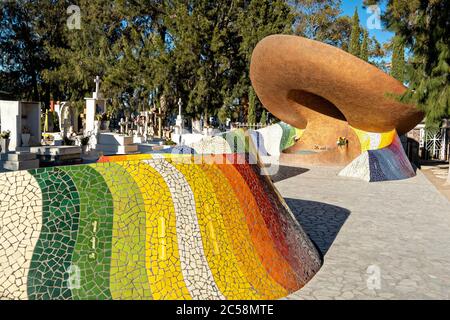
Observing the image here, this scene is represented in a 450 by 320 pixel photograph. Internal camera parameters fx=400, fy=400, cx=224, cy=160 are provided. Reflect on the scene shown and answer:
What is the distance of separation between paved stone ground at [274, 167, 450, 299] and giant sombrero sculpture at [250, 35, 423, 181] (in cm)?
270

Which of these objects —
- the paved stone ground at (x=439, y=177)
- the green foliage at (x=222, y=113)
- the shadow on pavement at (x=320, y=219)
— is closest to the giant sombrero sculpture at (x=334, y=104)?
the paved stone ground at (x=439, y=177)

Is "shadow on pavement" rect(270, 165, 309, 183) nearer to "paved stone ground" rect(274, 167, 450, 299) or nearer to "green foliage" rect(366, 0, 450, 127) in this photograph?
"paved stone ground" rect(274, 167, 450, 299)

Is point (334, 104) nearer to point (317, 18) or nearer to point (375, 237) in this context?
point (375, 237)

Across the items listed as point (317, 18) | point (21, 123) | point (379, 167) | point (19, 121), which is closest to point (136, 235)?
point (379, 167)

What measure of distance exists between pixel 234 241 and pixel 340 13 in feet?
137

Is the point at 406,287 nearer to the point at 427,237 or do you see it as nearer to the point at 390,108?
the point at 427,237

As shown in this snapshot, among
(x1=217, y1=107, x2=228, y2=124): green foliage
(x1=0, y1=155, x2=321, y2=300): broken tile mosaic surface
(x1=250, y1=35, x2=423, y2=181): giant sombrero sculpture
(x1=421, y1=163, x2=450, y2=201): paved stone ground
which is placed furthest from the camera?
(x1=217, y1=107, x2=228, y2=124): green foliage

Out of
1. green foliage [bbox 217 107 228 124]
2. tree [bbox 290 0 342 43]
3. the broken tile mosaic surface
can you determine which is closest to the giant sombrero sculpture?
the broken tile mosaic surface

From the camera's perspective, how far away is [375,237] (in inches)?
253

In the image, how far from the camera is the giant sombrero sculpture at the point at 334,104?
13.2 metres

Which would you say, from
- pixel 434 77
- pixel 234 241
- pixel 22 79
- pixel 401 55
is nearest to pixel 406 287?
pixel 234 241

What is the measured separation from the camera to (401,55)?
23.0 m

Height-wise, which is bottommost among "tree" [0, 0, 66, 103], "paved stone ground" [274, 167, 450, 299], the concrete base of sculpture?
"paved stone ground" [274, 167, 450, 299]

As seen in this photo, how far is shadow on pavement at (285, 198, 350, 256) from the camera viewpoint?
20.4 feet
